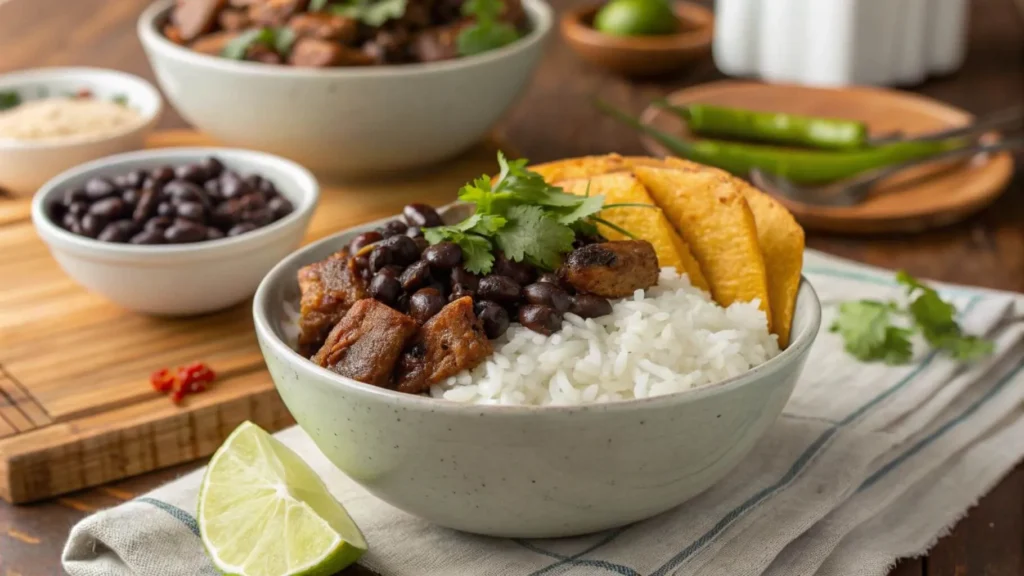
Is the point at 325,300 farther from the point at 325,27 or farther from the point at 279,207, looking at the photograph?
the point at 325,27

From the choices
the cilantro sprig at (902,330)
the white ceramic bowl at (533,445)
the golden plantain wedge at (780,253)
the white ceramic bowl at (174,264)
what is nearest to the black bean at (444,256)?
the white ceramic bowl at (533,445)

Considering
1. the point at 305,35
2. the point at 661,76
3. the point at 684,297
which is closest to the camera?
the point at 684,297

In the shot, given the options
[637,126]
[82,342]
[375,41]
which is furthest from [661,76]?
[82,342]

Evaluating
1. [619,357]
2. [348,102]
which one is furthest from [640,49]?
[619,357]

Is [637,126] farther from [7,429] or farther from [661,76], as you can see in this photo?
[7,429]

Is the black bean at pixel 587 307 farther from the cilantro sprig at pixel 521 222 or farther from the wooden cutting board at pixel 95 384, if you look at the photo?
the wooden cutting board at pixel 95 384

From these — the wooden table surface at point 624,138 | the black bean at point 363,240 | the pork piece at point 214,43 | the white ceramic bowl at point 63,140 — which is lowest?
the wooden table surface at point 624,138

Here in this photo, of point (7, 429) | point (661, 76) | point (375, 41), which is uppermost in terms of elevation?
point (375, 41)
